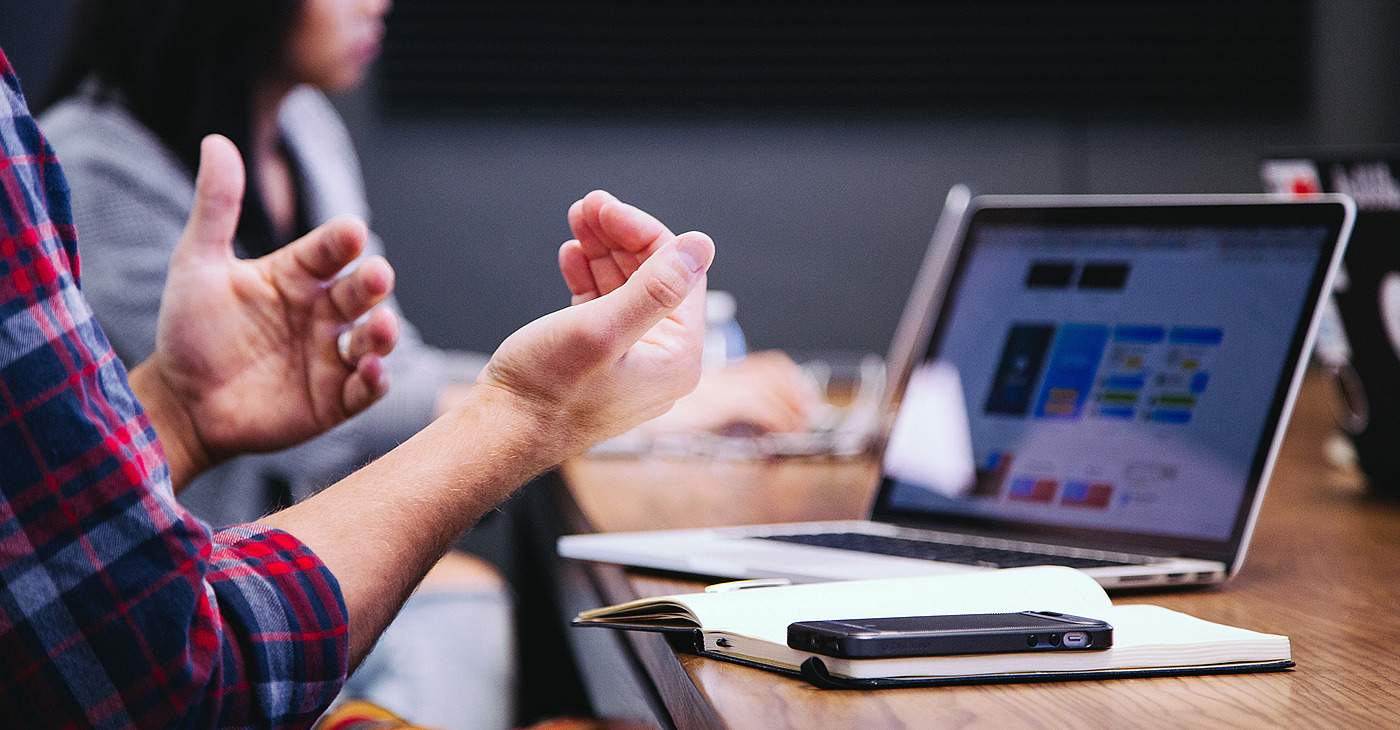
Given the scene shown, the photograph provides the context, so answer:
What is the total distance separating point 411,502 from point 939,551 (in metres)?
0.42

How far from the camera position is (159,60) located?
1.69 meters

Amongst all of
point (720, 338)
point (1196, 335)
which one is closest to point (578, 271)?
point (1196, 335)

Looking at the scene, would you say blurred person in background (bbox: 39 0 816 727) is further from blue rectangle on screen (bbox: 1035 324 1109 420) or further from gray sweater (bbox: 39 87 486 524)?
blue rectangle on screen (bbox: 1035 324 1109 420)

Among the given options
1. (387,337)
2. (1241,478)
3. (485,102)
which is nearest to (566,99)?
(485,102)

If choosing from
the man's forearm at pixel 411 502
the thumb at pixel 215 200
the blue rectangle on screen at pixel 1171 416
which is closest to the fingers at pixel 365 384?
the thumb at pixel 215 200

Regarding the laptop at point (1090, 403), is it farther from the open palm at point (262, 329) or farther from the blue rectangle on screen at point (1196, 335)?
the open palm at point (262, 329)

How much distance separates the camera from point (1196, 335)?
94 cm

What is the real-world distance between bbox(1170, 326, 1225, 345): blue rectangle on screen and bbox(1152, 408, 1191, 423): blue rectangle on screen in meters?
0.06

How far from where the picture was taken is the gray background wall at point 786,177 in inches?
123

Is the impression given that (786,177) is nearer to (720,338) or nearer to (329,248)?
(720,338)

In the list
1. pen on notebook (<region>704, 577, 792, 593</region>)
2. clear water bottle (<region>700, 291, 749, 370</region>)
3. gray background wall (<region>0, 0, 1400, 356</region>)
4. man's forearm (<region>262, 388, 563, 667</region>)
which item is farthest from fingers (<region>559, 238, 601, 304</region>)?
gray background wall (<region>0, 0, 1400, 356</region>)

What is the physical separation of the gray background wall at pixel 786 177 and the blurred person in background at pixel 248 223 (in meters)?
1.16

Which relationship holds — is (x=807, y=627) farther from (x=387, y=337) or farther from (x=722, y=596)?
(x=387, y=337)

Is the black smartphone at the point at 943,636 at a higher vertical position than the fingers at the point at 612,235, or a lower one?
lower
